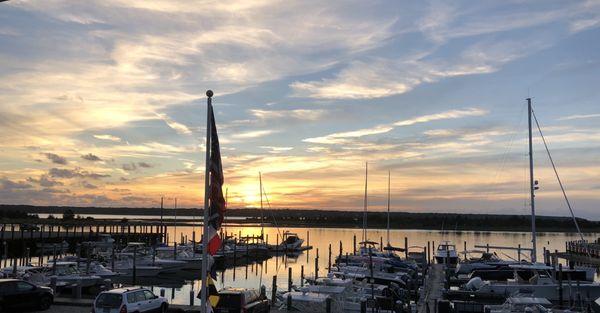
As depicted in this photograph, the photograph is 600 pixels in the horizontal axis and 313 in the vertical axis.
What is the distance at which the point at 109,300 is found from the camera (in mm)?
23453

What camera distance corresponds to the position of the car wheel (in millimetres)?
27578

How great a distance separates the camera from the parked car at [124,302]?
917 inches

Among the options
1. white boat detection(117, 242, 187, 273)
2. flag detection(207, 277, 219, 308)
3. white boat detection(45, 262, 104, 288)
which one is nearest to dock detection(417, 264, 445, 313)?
flag detection(207, 277, 219, 308)

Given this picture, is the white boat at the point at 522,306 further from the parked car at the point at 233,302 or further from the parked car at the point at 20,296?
the parked car at the point at 20,296

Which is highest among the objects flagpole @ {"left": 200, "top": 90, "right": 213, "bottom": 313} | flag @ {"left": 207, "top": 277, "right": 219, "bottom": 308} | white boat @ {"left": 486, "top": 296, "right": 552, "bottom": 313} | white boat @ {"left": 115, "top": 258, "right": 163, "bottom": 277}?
flagpole @ {"left": 200, "top": 90, "right": 213, "bottom": 313}

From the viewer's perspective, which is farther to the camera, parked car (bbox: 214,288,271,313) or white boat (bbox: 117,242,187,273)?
white boat (bbox: 117,242,187,273)

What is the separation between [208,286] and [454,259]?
51755 millimetres

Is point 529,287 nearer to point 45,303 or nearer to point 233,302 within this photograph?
point 233,302

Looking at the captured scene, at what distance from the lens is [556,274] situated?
45812 millimetres

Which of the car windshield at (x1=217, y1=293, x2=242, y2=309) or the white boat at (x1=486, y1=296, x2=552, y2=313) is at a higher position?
the car windshield at (x1=217, y1=293, x2=242, y2=309)

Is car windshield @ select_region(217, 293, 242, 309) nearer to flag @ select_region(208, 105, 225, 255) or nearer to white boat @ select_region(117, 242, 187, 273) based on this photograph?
flag @ select_region(208, 105, 225, 255)

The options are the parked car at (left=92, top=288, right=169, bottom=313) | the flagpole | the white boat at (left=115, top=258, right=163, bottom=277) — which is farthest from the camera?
the white boat at (left=115, top=258, right=163, bottom=277)

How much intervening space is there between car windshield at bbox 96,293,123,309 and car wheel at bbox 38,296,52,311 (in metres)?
5.87

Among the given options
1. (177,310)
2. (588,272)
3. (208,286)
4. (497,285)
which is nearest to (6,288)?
(177,310)
